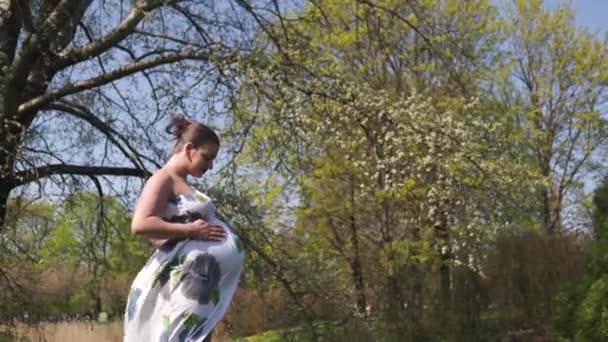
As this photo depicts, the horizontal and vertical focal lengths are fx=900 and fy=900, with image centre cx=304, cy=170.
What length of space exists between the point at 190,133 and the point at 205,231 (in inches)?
15.1

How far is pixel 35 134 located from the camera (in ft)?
26.7

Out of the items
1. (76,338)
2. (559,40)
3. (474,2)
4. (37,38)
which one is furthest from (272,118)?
(559,40)

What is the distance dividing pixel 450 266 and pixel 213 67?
703 cm

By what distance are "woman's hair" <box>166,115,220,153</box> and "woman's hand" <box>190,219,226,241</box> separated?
306 mm

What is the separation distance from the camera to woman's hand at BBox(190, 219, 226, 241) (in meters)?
3.37

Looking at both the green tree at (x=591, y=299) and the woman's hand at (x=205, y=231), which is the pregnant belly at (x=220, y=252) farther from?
the green tree at (x=591, y=299)

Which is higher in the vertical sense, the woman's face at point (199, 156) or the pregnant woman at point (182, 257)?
the woman's face at point (199, 156)

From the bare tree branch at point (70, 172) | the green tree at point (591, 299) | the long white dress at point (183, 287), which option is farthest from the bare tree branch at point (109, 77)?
the long white dress at point (183, 287)

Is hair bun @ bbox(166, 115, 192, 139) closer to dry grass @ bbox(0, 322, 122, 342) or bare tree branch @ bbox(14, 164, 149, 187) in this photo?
bare tree branch @ bbox(14, 164, 149, 187)

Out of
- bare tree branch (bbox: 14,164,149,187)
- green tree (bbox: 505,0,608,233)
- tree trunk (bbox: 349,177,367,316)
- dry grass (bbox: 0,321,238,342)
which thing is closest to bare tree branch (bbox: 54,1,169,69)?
bare tree branch (bbox: 14,164,149,187)

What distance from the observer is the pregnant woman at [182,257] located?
11.0ft

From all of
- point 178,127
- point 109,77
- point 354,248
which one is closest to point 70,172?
point 109,77

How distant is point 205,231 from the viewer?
11.1 ft

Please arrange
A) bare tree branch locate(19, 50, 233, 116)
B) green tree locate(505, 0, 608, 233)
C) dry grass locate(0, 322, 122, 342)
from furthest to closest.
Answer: green tree locate(505, 0, 608, 233) → dry grass locate(0, 322, 122, 342) → bare tree branch locate(19, 50, 233, 116)
